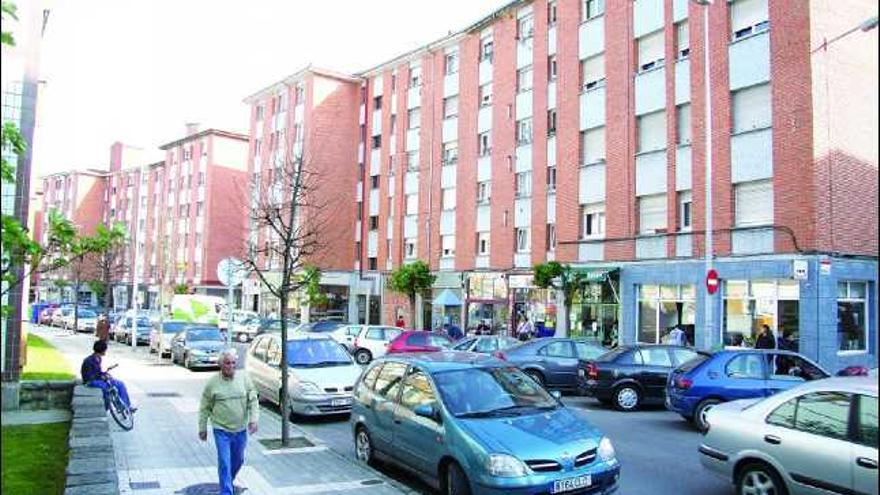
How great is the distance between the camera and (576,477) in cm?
700

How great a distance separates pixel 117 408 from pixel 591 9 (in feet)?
83.4

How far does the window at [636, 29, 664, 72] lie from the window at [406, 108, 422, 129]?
17.0 meters

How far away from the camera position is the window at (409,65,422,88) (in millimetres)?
43125

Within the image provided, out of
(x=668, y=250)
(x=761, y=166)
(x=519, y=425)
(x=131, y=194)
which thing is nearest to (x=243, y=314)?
(x=668, y=250)

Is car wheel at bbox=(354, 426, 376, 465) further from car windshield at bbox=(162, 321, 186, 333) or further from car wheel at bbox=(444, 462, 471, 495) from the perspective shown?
car windshield at bbox=(162, 321, 186, 333)

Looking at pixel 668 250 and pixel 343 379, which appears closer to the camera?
pixel 343 379

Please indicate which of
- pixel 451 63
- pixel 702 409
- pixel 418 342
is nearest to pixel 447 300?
pixel 418 342

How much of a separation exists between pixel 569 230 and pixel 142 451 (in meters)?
22.7

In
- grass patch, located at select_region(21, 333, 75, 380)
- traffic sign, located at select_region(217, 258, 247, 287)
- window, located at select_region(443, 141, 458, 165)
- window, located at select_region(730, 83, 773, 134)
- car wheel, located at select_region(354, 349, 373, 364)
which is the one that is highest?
window, located at select_region(443, 141, 458, 165)

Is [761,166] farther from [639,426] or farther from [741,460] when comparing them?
[741,460]

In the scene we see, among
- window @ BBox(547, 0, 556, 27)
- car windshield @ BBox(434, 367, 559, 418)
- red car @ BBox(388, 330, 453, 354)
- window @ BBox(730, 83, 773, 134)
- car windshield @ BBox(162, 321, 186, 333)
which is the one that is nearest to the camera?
car windshield @ BBox(434, 367, 559, 418)

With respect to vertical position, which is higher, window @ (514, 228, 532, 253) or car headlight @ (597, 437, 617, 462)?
window @ (514, 228, 532, 253)

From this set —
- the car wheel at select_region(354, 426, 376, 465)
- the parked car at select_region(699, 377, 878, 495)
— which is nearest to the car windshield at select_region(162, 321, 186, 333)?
the car wheel at select_region(354, 426, 376, 465)

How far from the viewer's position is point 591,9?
1211 inches
